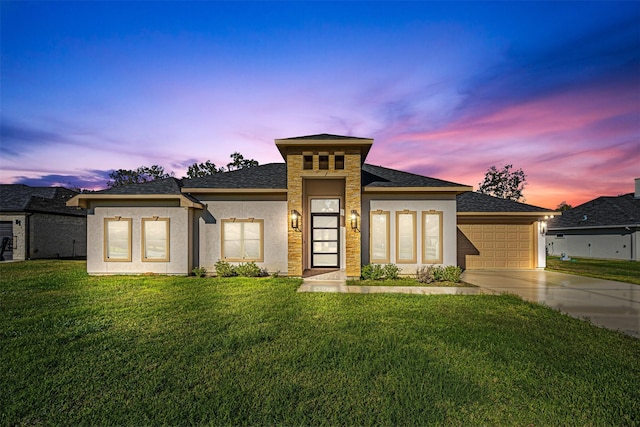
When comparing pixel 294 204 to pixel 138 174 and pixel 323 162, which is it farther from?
pixel 138 174

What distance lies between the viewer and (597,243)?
2223cm

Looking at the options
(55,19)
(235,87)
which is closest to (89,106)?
(55,19)

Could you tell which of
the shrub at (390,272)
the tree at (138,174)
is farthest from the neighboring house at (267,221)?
the tree at (138,174)

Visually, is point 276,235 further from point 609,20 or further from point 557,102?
point 609,20

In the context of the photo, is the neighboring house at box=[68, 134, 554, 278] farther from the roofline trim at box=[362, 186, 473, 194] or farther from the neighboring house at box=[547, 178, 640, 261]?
the neighboring house at box=[547, 178, 640, 261]

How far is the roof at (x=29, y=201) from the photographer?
18141 mm

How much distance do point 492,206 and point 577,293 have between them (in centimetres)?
629

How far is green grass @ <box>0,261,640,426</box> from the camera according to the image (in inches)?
117

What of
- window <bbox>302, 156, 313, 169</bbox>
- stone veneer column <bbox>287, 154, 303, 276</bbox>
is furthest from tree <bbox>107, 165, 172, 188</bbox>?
window <bbox>302, 156, 313, 169</bbox>

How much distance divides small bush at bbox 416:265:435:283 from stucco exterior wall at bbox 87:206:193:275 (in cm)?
814

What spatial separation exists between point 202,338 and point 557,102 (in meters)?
14.8

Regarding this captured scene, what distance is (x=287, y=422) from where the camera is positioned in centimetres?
282

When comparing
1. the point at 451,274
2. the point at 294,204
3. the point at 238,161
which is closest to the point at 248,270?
the point at 294,204

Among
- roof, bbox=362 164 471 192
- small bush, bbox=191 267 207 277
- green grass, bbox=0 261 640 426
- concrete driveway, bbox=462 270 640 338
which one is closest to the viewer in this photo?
green grass, bbox=0 261 640 426
